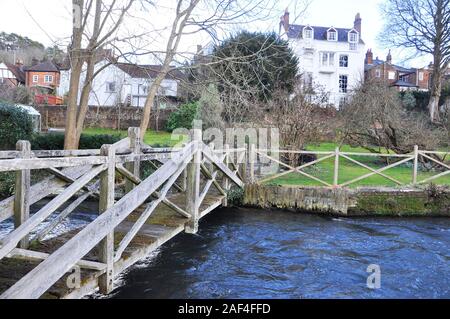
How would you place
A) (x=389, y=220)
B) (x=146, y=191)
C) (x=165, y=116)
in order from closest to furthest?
(x=146, y=191), (x=389, y=220), (x=165, y=116)

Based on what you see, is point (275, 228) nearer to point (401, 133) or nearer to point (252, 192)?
point (252, 192)

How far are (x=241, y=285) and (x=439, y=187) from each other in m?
8.79

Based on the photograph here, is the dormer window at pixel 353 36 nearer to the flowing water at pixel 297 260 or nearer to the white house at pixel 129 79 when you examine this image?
the white house at pixel 129 79

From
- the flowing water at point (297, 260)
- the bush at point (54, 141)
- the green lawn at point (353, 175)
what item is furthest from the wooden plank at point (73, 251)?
Result: the bush at point (54, 141)

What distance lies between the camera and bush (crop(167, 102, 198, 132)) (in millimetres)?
25547

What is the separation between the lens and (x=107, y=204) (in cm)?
459

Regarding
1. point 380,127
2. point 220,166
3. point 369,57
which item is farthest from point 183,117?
point 369,57

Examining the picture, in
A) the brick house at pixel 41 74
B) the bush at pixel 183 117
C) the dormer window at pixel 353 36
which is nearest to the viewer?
the bush at pixel 183 117

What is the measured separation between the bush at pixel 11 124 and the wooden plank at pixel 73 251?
509 inches

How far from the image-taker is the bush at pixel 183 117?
1006 inches

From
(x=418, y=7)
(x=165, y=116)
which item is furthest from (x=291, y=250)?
(x=418, y=7)

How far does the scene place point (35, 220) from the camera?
386 centimetres

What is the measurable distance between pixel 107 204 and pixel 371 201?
9840mm

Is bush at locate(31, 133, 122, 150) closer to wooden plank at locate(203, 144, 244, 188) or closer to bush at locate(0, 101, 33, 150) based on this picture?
bush at locate(0, 101, 33, 150)
